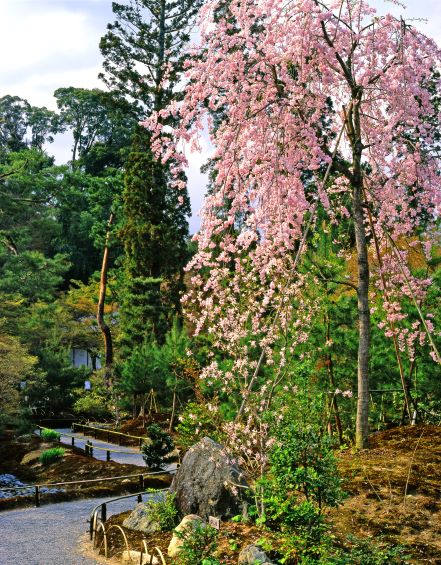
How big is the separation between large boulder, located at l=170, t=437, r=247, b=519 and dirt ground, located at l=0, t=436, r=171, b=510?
4608 millimetres

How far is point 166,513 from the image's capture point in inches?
345

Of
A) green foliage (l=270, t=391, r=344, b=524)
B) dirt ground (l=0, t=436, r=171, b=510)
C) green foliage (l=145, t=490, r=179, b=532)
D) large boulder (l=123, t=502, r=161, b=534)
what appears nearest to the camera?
green foliage (l=270, t=391, r=344, b=524)

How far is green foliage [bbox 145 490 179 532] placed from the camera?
8695 millimetres

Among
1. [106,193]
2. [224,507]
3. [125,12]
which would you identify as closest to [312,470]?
[224,507]

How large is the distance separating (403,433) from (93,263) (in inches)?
1626

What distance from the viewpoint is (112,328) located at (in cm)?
3503

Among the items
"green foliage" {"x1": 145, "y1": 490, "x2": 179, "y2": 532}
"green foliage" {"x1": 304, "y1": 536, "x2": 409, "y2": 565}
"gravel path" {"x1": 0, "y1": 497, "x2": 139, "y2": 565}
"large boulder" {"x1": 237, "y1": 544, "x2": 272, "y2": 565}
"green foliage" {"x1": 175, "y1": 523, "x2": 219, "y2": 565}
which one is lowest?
"gravel path" {"x1": 0, "y1": 497, "x2": 139, "y2": 565}

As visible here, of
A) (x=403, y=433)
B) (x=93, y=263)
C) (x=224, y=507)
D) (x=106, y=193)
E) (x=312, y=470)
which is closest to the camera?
(x=312, y=470)

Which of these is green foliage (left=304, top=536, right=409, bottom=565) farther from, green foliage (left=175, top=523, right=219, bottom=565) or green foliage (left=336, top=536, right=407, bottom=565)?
green foliage (left=175, top=523, right=219, bottom=565)

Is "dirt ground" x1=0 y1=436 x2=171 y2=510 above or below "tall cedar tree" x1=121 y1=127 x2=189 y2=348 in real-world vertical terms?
below

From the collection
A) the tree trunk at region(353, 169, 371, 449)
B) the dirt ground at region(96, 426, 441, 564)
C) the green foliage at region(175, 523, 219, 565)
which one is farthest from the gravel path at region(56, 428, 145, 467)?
the green foliage at region(175, 523, 219, 565)

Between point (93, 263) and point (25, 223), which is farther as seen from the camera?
point (93, 263)

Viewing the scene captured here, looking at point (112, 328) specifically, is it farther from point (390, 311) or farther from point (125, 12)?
point (390, 311)

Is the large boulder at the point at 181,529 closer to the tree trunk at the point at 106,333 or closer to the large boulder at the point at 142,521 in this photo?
the large boulder at the point at 142,521
